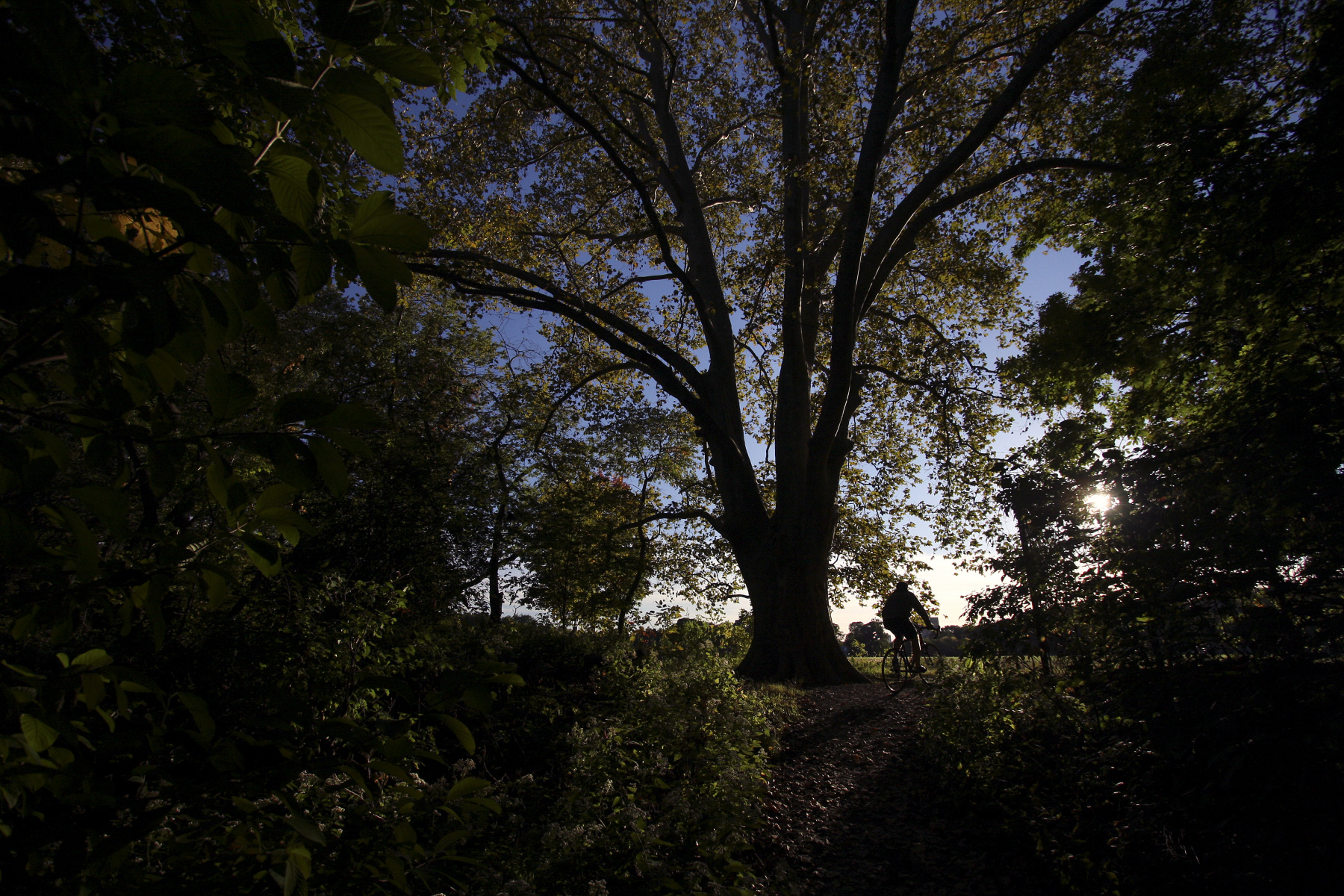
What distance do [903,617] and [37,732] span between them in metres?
11.3

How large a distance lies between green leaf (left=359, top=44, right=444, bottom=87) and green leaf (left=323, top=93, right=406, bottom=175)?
5cm

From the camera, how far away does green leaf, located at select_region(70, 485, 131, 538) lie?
2.14ft

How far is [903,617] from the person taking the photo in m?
10.5

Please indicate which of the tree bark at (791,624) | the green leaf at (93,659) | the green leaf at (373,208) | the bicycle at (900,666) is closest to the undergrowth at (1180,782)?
the green leaf at (373,208)

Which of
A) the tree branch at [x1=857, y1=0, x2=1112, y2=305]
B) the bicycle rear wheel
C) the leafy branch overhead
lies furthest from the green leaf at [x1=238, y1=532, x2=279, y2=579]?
the bicycle rear wheel

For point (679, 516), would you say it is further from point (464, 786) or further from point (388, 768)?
point (388, 768)

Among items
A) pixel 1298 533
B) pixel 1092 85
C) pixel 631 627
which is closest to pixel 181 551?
pixel 1298 533

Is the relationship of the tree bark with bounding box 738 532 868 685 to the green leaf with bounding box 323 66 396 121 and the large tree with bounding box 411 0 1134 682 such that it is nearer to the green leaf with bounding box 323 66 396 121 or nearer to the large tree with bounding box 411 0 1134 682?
the large tree with bounding box 411 0 1134 682

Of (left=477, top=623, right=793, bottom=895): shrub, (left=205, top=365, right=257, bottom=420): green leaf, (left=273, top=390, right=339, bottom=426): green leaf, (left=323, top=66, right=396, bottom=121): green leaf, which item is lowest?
(left=477, top=623, right=793, bottom=895): shrub

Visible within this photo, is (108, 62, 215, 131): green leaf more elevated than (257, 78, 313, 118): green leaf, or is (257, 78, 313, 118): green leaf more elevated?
→ (257, 78, 313, 118): green leaf

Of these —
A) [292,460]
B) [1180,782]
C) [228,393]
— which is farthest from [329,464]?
[1180,782]

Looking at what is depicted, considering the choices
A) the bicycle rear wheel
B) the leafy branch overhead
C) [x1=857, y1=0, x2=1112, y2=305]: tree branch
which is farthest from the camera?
the bicycle rear wheel

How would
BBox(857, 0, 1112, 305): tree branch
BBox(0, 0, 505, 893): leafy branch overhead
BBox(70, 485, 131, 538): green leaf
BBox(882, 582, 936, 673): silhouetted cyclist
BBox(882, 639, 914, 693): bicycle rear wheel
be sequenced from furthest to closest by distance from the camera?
BBox(882, 582, 936, 673): silhouetted cyclist
BBox(882, 639, 914, 693): bicycle rear wheel
BBox(857, 0, 1112, 305): tree branch
BBox(70, 485, 131, 538): green leaf
BBox(0, 0, 505, 893): leafy branch overhead

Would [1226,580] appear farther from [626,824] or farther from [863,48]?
[863,48]
